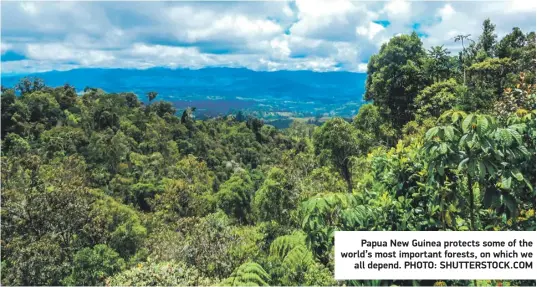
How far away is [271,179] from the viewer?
15352 mm

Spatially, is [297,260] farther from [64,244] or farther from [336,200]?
[64,244]

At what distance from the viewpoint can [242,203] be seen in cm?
3038

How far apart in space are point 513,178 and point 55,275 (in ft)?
40.4

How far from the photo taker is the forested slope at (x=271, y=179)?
10.6ft

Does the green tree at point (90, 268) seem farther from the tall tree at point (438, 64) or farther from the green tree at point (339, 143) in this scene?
the tall tree at point (438, 64)

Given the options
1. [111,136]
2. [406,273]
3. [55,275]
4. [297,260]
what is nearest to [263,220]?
[55,275]

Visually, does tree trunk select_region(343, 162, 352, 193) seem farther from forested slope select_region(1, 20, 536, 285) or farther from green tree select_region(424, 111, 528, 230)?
green tree select_region(424, 111, 528, 230)

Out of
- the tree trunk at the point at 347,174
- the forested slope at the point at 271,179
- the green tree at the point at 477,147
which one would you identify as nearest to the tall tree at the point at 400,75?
the forested slope at the point at 271,179
